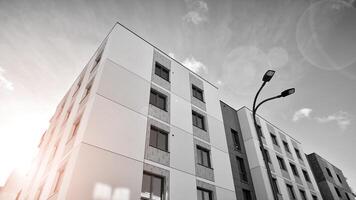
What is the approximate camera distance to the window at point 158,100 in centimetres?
1505

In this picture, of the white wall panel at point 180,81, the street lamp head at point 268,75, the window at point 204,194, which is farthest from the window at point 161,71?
the street lamp head at point 268,75

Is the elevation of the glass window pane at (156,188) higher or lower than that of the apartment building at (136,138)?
lower

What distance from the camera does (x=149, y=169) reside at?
38.4 feet

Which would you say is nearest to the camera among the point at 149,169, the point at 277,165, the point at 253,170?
the point at 149,169

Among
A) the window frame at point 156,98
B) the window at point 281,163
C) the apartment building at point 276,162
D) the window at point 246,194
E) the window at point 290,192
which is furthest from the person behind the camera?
the window at point 281,163

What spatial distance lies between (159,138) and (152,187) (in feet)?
10.3

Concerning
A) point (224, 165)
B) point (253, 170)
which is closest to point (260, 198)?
point (253, 170)

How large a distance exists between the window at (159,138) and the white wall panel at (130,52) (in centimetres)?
385

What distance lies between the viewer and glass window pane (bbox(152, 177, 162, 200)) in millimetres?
11299

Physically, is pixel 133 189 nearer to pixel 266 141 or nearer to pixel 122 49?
pixel 122 49

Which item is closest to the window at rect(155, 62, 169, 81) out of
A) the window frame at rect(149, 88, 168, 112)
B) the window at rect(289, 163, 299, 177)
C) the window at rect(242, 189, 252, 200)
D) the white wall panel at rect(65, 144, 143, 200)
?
the window frame at rect(149, 88, 168, 112)

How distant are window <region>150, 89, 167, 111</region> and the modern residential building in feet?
91.1

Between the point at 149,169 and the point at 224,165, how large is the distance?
706cm

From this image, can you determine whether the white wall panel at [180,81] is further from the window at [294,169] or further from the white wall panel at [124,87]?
the window at [294,169]
